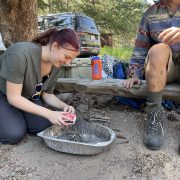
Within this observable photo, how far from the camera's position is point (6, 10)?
14.0ft

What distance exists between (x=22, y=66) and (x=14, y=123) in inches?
20.3

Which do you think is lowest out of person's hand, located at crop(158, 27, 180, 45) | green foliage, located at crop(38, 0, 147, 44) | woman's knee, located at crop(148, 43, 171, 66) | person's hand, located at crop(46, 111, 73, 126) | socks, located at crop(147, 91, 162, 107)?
person's hand, located at crop(46, 111, 73, 126)

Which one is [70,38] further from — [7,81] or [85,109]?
[85,109]

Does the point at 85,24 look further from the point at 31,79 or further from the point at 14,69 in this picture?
the point at 14,69

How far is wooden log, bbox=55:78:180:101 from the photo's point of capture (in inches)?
114

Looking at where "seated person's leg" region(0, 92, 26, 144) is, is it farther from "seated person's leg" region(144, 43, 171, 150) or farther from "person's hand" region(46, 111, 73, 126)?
"seated person's leg" region(144, 43, 171, 150)

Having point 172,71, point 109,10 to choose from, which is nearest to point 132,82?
point 172,71

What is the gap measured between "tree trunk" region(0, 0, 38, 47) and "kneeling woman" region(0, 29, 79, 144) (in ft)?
5.79

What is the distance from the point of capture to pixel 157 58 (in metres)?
2.44

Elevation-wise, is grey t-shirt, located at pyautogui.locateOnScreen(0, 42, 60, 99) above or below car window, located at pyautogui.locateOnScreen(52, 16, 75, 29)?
below

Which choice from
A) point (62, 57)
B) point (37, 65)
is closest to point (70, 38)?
point (62, 57)

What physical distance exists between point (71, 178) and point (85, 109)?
144 centimetres

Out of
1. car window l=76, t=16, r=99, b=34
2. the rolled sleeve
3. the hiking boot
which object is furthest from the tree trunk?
car window l=76, t=16, r=99, b=34

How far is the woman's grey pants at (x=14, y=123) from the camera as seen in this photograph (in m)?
2.56
